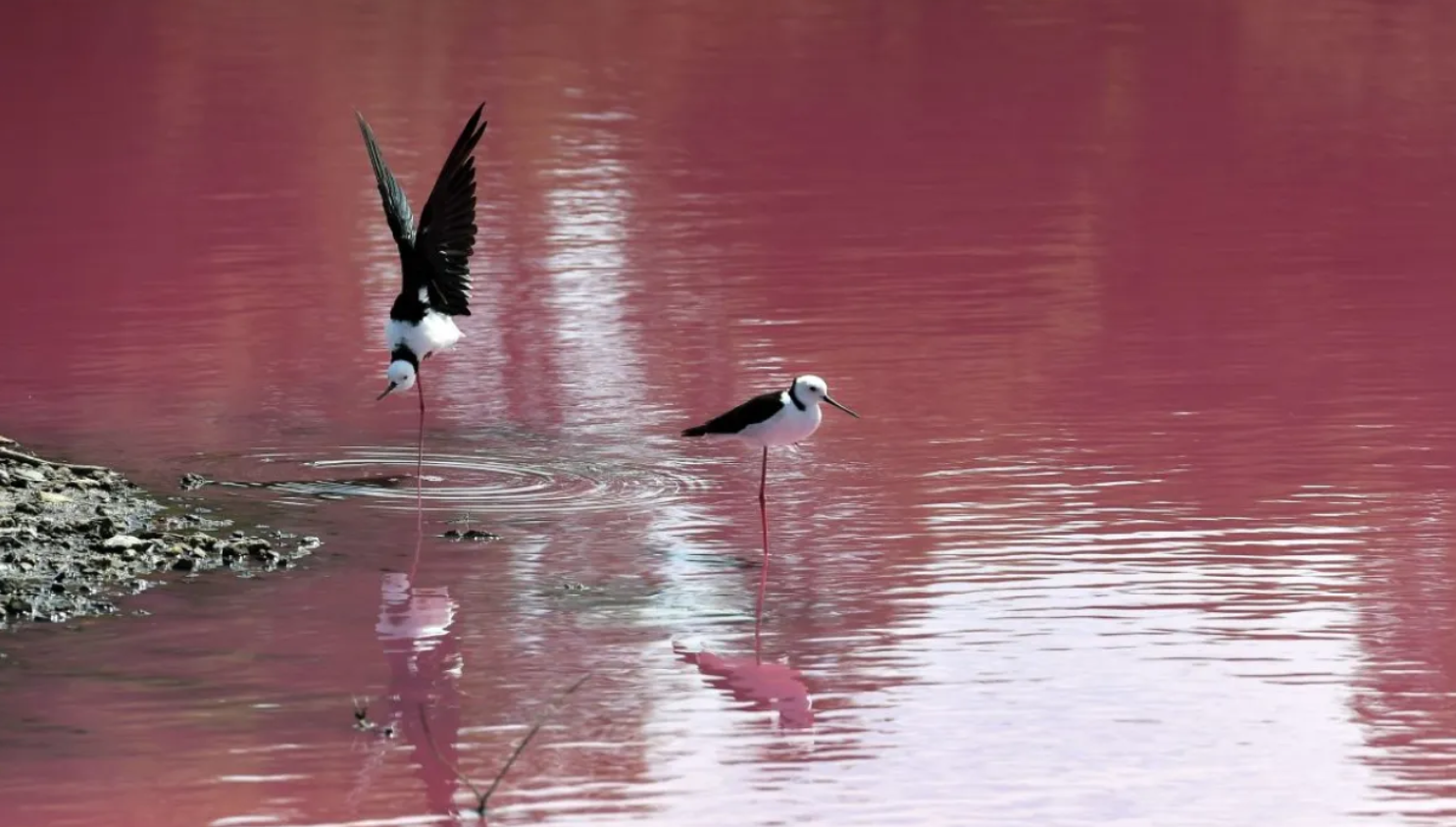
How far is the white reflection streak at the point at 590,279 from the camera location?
13.0 metres

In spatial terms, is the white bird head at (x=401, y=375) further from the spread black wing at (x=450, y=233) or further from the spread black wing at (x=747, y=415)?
the spread black wing at (x=747, y=415)

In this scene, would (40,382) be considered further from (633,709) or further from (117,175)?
(117,175)

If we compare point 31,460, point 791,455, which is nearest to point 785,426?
point 791,455

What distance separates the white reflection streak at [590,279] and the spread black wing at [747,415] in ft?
6.19

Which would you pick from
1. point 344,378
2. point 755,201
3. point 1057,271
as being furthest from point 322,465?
point 755,201

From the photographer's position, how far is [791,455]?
37.7 feet

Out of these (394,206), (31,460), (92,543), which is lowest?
(92,543)

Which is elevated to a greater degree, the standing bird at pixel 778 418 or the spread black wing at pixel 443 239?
the spread black wing at pixel 443 239

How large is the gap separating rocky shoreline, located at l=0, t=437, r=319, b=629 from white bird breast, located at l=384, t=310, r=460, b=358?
5.18 feet

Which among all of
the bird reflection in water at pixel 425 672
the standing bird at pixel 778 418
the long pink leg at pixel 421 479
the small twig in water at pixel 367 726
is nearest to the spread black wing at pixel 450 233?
the long pink leg at pixel 421 479

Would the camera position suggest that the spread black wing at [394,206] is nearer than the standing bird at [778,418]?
No

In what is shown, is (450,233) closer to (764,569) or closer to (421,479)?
(421,479)

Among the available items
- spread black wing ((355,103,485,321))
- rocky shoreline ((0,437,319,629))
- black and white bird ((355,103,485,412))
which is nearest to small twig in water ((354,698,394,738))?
rocky shoreline ((0,437,319,629))

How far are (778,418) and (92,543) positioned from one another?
9.20ft
